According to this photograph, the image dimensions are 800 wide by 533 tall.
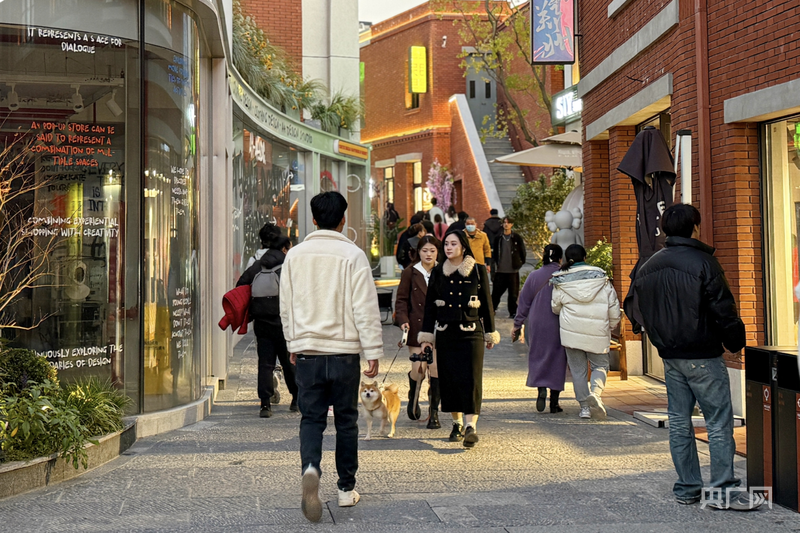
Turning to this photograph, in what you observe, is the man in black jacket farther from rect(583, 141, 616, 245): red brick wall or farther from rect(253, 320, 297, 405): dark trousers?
rect(583, 141, 616, 245): red brick wall

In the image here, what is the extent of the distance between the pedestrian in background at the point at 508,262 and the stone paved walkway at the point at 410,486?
8.72 meters

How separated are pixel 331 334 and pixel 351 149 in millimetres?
19487

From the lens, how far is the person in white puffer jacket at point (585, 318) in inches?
359

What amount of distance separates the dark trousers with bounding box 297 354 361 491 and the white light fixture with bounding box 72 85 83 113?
357cm

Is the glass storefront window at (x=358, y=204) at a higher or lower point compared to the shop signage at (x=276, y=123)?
lower

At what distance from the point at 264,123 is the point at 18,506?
12.1m

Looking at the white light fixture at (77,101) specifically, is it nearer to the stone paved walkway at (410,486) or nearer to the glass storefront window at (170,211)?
the glass storefront window at (170,211)

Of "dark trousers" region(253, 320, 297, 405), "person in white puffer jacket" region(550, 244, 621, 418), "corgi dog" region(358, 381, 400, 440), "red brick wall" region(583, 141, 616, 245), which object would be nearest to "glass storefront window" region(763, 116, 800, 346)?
"person in white puffer jacket" region(550, 244, 621, 418)

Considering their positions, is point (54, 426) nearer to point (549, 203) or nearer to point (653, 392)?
point (653, 392)

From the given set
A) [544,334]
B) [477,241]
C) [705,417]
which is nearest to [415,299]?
[544,334]

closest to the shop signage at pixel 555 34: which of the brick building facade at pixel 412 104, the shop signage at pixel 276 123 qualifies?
the shop signage at pixel 276 123

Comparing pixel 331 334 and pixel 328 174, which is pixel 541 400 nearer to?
pixel 331 334

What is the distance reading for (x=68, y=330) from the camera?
7977 millimetres

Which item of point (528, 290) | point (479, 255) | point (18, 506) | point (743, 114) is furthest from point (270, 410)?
point (479, 255)
